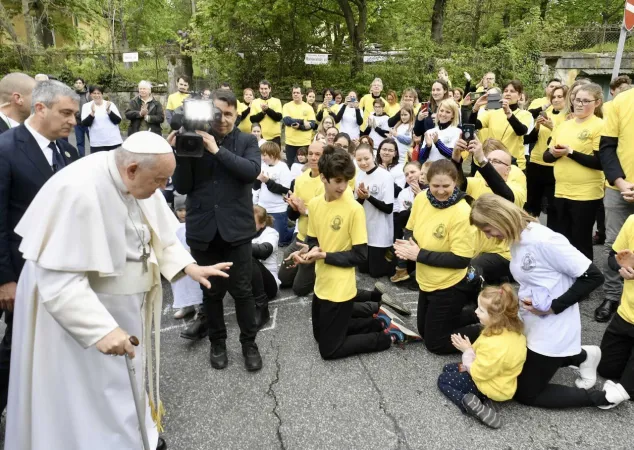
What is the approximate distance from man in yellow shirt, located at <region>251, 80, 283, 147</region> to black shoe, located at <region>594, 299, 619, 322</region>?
664 centimetres

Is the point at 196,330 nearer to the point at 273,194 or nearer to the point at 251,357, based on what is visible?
the point at 251,357

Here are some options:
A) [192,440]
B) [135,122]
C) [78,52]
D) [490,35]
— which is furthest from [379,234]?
[490,35]

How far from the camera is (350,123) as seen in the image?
376 inches

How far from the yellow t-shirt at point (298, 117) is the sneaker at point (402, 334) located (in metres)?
5.95

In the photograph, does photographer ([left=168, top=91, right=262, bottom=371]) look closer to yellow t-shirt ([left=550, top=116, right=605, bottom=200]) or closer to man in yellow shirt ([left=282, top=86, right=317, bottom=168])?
yellow t-shirt ([left=550, top=116, right=605, bottom=200])

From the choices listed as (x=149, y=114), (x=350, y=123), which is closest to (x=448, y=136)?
(x=350, y=123)

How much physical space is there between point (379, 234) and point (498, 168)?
156cm

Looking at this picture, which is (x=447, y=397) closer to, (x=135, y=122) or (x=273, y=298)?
(x=273, y=298)

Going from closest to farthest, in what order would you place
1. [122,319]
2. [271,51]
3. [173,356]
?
[122,319], [173,356], [271,51]

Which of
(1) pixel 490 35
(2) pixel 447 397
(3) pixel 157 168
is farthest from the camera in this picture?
(1) pixel 490 35

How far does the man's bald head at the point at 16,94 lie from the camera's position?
3457 millimetres

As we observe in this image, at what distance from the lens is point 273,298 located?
5047 mm

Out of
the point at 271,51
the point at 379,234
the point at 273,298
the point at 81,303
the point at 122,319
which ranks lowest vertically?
the point at 273,298

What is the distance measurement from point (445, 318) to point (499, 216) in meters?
1.17
